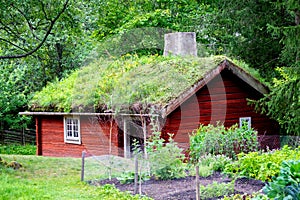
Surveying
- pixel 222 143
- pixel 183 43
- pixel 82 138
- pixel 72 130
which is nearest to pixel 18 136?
pixel 72 130

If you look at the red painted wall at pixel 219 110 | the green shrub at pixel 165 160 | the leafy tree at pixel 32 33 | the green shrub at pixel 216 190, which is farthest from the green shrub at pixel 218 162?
the leafy tree at pixel 32 33

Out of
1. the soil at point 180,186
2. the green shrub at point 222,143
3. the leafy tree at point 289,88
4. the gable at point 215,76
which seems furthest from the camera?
the gable at point 215,76

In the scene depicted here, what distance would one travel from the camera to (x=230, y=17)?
1920cm

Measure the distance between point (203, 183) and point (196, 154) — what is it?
3.30 m

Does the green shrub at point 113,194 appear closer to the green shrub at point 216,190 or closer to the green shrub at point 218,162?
the green shrub at point 216,190

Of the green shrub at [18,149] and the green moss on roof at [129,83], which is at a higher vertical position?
the green moss on roof at [129,83]

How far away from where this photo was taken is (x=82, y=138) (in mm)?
17047

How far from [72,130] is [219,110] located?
19.8 feet

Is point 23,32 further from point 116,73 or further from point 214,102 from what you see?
point 214,102

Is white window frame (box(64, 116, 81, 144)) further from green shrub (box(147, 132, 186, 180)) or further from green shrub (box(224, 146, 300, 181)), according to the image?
green shrub (box(224, 146, 300, 181))

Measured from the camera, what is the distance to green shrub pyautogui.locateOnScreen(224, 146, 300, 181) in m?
8.97

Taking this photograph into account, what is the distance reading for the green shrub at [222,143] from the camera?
1243 cm

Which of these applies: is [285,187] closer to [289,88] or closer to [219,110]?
[289,88]

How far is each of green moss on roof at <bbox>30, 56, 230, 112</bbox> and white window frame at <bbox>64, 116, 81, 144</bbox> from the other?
2.09 feet
